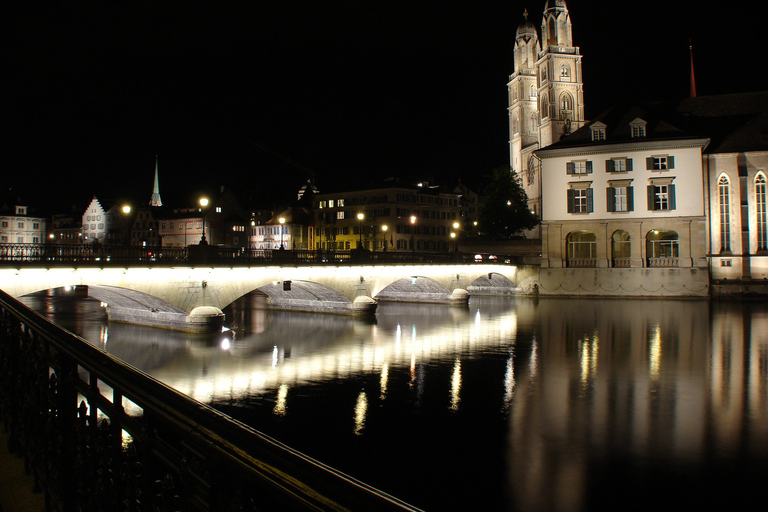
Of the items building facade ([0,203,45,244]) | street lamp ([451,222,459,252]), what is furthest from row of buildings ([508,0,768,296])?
building facade ([0,203,45,244])

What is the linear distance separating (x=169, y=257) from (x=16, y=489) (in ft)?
79.5

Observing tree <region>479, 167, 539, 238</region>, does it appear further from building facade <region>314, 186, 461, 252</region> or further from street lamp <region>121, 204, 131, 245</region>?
street lamp <region>121, 204, 131, 245</region>

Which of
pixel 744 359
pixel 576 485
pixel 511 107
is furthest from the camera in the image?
pixel 511 107

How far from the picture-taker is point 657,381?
1903 centimetres

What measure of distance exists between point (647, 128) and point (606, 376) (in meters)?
37.7

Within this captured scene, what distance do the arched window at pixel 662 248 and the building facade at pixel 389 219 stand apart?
89.4 feet

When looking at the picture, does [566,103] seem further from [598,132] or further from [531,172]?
[598,132]

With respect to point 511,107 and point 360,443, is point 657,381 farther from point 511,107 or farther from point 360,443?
point 511,107

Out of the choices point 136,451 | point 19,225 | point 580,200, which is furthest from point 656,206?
point 19,225

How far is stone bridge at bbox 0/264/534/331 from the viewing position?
23337mm

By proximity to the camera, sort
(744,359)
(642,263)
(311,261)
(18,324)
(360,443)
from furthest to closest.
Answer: (642,263) → (311,261) → (744,359) → (360,443) → (18,324)

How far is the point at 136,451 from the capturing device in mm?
2678

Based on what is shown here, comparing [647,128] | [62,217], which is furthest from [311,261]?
[62,217]

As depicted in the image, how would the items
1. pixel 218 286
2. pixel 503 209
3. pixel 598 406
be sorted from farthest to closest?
pixel 503 209 < pixel 218 286 < pixel 598 406
